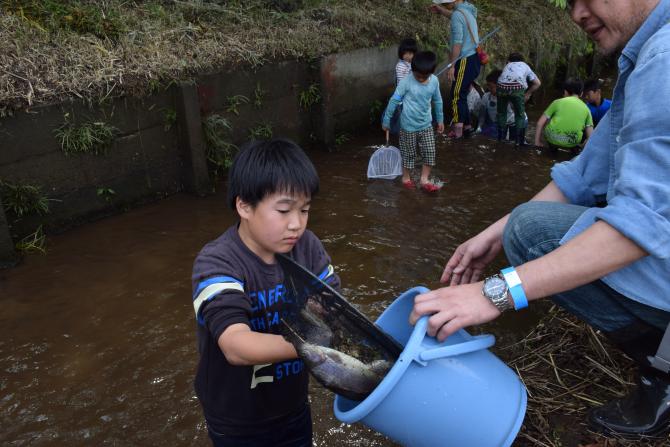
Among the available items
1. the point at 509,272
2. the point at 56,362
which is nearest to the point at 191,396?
the point at 56,362

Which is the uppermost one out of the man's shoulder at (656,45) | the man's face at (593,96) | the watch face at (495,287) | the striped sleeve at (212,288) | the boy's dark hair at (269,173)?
the man's shoulder at (656,45)

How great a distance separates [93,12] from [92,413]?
3948 millimetres

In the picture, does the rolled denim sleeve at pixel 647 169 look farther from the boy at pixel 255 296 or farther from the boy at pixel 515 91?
the boy at pixel 515 91

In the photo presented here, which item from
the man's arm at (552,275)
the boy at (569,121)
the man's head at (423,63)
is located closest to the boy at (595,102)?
the boy at (569,121)

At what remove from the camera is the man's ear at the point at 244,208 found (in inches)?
60.5

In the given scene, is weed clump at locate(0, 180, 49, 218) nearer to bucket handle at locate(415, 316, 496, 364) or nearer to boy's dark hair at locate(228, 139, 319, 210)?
boy's dark hair at locate(228, 139, 319, 210)

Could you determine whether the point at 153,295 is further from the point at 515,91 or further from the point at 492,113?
the point at 492,113

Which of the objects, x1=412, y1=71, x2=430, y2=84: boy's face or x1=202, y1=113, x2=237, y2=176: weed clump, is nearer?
x1=202, y1=113, x2=237, y2=176: weed clump

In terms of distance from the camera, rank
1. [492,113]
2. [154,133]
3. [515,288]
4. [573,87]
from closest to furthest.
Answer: [515,288] < [154,133] < [573,87] < [492,113]

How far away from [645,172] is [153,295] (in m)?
3.10

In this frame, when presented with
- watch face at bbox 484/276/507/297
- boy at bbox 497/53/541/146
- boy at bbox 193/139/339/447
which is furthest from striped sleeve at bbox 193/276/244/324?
boy at bbox 497/53/541/146

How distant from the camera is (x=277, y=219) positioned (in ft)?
4.92

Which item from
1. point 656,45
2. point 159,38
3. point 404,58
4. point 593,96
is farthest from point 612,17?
point 593,96

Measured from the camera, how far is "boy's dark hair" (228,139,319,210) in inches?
58.7
